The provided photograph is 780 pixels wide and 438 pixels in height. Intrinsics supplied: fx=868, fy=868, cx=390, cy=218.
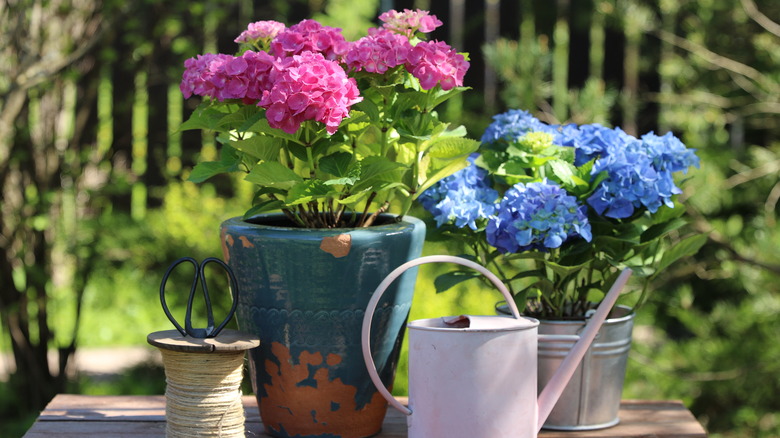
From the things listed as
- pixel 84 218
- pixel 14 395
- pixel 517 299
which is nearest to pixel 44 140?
pixel 84 218

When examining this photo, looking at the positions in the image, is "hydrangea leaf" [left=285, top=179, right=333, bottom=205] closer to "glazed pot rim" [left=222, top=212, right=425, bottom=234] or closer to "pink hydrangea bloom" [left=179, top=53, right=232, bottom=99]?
"glazed pot rim" [left=222, top=212, right=425, bottom=234]

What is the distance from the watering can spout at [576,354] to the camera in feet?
3.85

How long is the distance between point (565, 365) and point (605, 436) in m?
0.18

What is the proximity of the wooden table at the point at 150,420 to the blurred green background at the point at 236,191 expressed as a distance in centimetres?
91

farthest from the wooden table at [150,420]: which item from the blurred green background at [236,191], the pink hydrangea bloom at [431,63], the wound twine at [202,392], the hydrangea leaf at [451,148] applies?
the blurred green background at [236,191]

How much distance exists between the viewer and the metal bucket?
4.18 feet

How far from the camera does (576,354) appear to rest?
3.86 ft

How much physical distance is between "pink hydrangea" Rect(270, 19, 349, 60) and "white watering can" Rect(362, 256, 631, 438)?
327 millimetres

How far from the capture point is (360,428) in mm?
1268

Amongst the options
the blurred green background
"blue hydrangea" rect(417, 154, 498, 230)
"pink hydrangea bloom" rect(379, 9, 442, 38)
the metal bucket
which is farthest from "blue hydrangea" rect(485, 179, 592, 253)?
the blurred green background

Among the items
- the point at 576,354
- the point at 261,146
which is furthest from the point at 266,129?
the point at 576,354

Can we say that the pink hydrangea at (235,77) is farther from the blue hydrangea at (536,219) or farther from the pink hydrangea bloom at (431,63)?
the blue hydrangea at (536,219)

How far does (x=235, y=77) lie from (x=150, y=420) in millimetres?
574

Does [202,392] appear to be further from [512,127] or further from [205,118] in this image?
[512,127]
